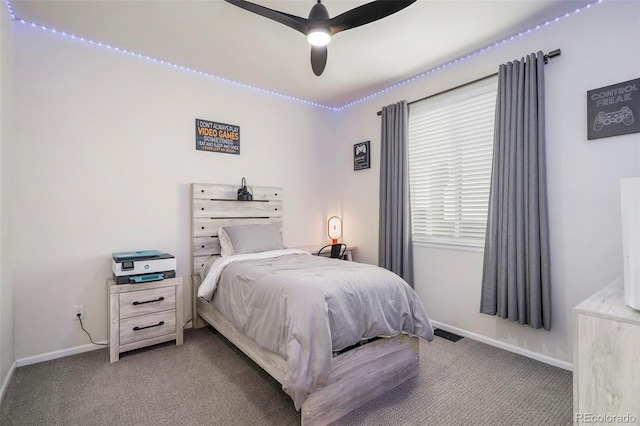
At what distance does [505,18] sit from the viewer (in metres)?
2.44

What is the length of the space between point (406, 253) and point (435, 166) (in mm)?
1003

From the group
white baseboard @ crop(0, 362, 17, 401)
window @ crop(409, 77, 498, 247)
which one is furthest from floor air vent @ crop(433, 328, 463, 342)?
white baseboard @ crop(0, 362, 17, 401)

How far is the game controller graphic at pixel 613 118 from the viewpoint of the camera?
212 cm

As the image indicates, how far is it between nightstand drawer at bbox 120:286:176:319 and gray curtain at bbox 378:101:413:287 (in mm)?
2315

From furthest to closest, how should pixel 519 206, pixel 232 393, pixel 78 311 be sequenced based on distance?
pixel 78 311 → pixel 519 206 → pixel 232 393

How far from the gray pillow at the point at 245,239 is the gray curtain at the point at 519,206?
214cm

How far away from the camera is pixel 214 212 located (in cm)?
336

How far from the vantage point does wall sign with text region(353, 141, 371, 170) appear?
13.3 ft

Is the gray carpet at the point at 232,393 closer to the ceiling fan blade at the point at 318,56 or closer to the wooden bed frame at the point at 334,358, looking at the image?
the wooden bed frame at the point at 334,358

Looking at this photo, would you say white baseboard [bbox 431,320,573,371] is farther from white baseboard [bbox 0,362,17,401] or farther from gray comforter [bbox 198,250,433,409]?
white baseboard [bbox 0,362,17,401]

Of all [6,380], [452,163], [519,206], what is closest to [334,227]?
[452,163]

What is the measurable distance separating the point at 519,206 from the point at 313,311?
1967 millimetres

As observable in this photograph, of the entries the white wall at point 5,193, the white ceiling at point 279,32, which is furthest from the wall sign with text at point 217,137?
the white wall at point 5,193

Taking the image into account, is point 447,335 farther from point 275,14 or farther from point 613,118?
point 275,14
